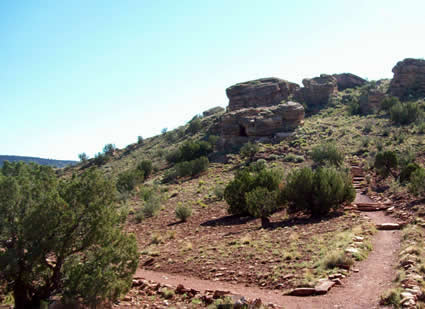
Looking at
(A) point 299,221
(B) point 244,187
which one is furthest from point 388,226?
(B) point 244,187

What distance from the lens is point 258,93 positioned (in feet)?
181

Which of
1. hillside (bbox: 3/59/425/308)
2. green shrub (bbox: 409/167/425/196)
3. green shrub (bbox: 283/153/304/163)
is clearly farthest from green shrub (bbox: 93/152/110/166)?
green shrub (bbox: 409/167/425/196)

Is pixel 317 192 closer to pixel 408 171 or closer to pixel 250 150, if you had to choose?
pixel 408 171

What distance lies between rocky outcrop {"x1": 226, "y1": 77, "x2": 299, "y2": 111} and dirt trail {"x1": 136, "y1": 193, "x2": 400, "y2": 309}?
4233 centimetres

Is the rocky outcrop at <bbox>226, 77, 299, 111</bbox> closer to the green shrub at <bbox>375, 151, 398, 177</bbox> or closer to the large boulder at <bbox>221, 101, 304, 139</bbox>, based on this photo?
the large boulder at <bbox>221, 101, 304, 139</bbox>

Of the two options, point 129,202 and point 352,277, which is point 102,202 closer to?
point 352,277

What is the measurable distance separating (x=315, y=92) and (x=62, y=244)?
54524 millimetres

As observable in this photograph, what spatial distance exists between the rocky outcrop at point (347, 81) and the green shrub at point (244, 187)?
164ft

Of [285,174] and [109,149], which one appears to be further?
[109,149]

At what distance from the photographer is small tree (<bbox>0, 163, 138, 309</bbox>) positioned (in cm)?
902

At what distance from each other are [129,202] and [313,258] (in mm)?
21152

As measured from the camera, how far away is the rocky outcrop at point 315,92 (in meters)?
58.2

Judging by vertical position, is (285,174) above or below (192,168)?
below

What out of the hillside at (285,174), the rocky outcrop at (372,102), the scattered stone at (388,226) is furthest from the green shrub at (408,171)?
the rocky outcrop at (372,102)
